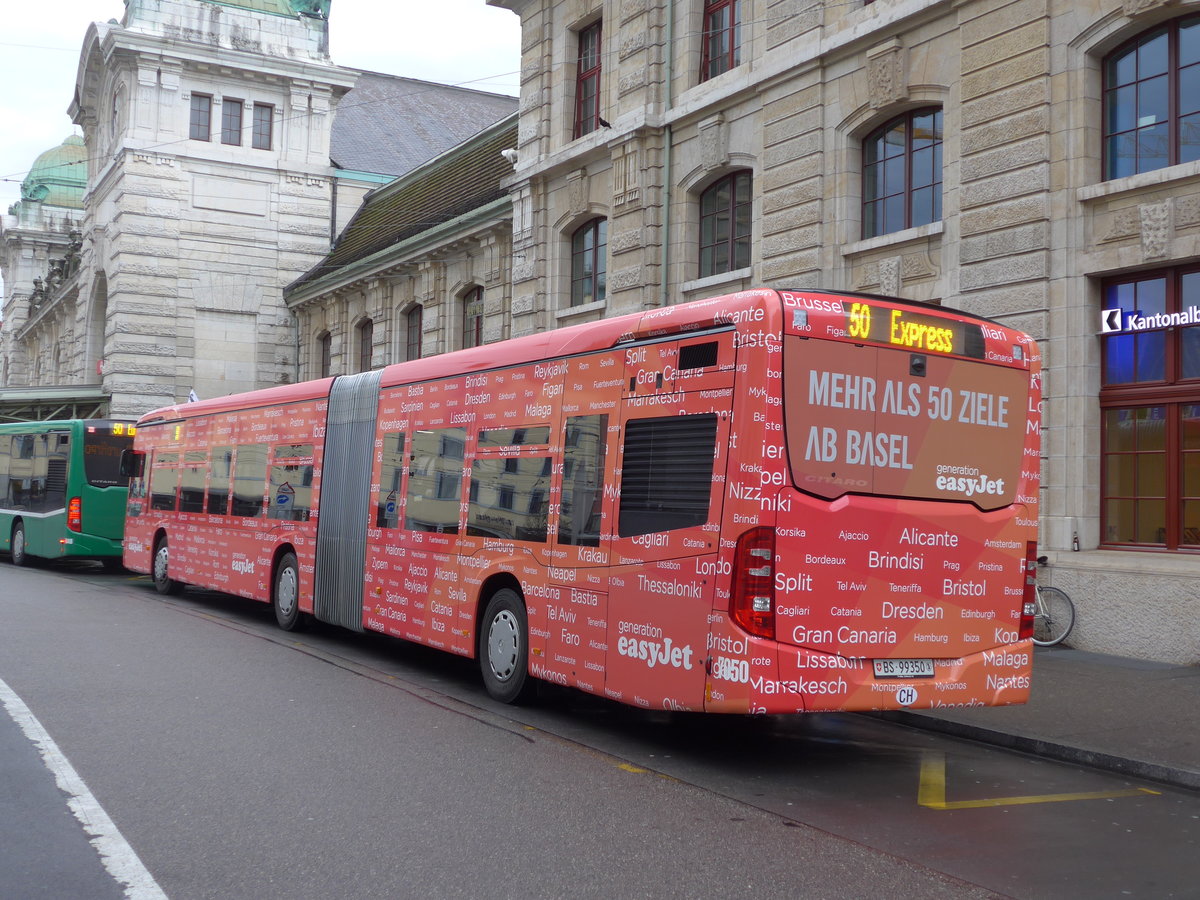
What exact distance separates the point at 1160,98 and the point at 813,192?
15.9 feet

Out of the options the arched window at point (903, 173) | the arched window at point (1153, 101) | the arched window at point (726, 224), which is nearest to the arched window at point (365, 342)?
the arched window at point (726, 224)

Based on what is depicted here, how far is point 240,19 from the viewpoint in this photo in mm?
40156

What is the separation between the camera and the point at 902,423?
772 cm

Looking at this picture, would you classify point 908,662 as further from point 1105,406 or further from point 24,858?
point 1105,406

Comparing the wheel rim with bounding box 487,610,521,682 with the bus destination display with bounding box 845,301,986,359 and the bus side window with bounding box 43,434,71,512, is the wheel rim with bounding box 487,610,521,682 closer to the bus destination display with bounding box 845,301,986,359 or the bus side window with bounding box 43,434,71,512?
the bus destination display with bounding box 845,301,986,359

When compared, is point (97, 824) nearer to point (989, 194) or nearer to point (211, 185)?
point (989, 194)

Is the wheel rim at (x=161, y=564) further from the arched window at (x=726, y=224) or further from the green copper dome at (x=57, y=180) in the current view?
the green copper dome at (x=57, y=180)

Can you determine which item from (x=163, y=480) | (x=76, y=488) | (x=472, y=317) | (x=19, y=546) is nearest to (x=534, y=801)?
(x=163, y=480)

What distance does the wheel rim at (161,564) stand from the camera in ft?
62.2

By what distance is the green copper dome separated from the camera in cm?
7438

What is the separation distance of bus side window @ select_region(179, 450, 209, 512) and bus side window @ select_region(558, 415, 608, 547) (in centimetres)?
964

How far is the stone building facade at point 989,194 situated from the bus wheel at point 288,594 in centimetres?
759

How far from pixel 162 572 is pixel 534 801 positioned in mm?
13997

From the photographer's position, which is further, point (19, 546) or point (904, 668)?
point (19, 546)
